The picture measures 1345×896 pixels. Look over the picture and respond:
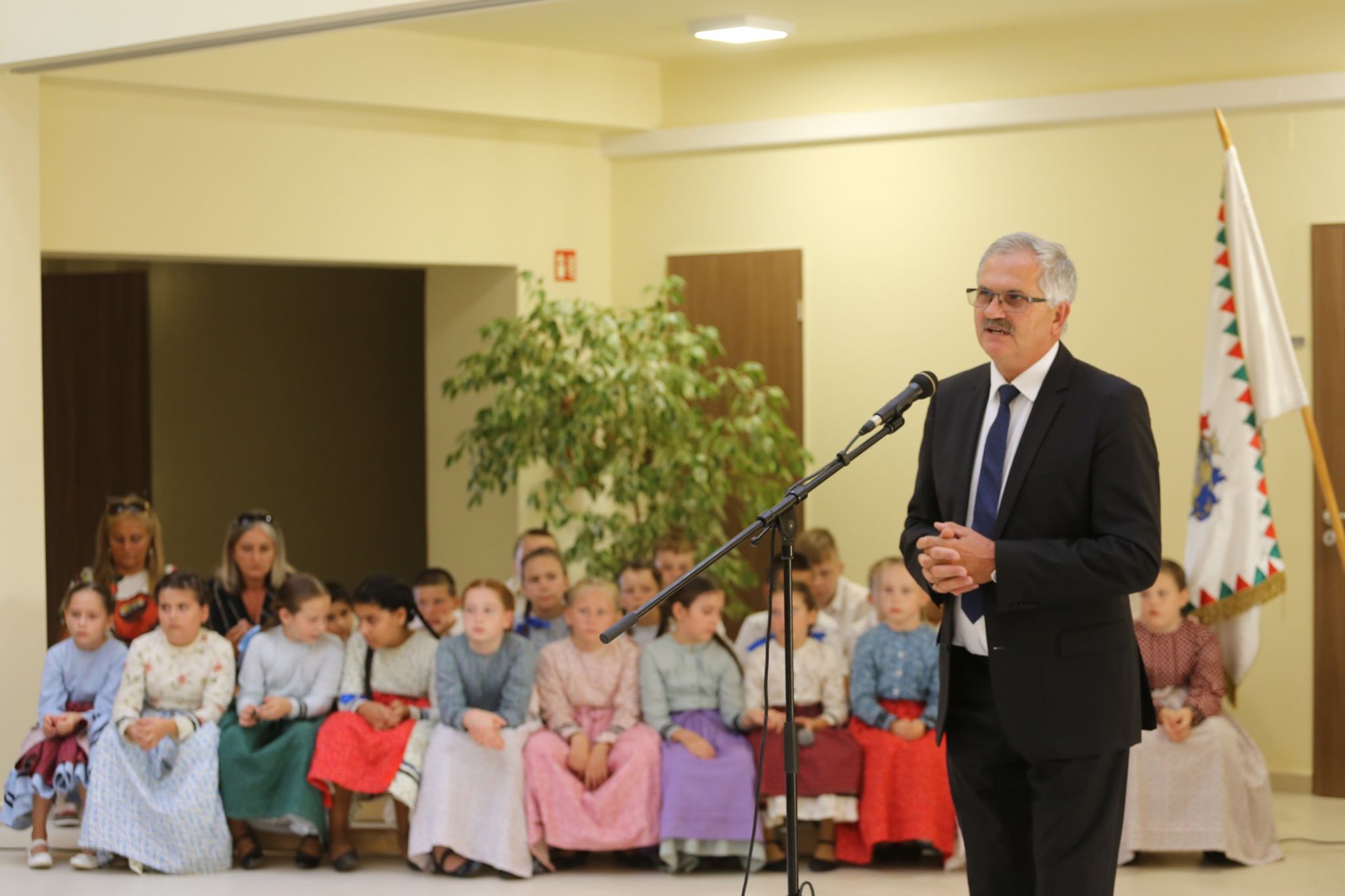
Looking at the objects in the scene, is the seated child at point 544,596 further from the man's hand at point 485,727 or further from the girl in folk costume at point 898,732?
the girl in folk costume at point 898,732

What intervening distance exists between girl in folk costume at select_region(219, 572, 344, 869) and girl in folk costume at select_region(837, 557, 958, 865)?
1.63 meters

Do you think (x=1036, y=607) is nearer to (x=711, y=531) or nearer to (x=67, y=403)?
(x=711, y=531)

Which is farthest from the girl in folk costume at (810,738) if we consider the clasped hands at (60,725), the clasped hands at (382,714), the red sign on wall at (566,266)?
the red sign on wall at (566,266)

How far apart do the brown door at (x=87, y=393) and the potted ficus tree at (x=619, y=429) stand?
2.20m

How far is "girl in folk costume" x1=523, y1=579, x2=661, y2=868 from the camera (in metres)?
4.83

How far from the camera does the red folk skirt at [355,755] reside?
4.91 metres

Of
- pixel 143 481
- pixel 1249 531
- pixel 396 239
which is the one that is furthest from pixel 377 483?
pixel 1249 531

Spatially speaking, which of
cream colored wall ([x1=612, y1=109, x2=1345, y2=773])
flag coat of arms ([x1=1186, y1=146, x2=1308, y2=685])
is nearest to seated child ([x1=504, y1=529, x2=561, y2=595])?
cream colored wall ([x1=612, y1=109, x2=1345, y2=773])

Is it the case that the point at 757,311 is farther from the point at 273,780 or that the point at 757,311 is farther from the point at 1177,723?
the point at 273,780

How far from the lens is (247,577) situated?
561 cm

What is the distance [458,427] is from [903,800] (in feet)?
10.1

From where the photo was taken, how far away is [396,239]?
21.3 ft

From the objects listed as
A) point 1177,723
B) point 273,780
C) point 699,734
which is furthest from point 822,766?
point 273,780

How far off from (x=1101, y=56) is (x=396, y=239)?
2807mm
